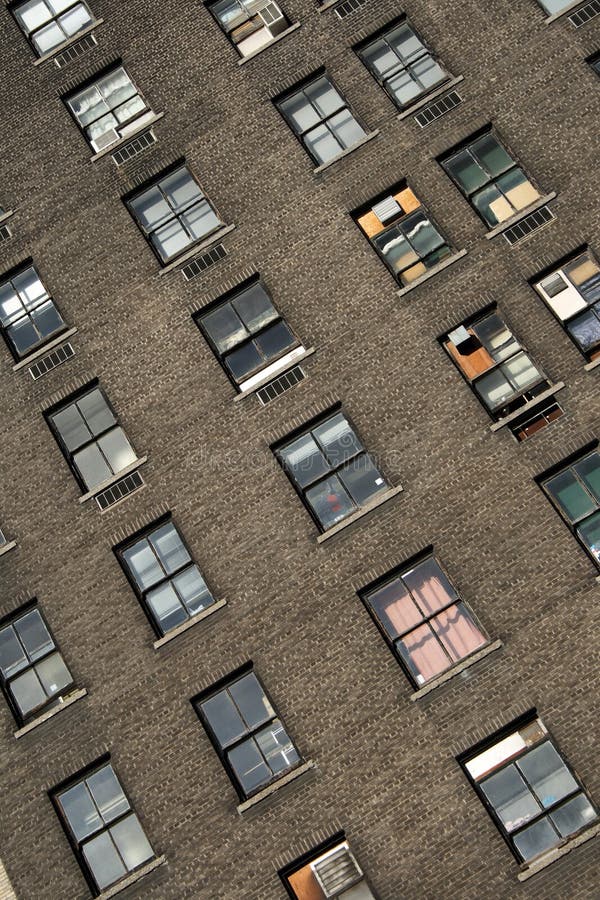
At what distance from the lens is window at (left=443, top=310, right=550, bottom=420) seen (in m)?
21.9

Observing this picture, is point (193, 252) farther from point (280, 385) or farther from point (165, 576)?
point (165, 576)

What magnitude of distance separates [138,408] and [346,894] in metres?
10.5

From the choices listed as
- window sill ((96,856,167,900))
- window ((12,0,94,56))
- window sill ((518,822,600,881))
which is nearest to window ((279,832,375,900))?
window sill ((96,856,167,900))

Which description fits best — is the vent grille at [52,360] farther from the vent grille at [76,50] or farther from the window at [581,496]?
the window at [581,496]

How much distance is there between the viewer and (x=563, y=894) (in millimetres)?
19141

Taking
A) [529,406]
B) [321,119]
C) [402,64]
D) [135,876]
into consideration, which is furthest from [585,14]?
[135,876]

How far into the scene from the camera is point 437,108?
2428 cm

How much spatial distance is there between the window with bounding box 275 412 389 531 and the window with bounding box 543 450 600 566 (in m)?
3.32

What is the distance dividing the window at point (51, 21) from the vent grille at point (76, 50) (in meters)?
0.34

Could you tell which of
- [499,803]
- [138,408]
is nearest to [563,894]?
[499,803]

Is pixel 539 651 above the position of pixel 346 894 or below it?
above

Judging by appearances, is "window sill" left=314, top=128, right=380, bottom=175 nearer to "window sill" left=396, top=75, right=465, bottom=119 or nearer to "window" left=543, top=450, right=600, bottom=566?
"window sill" left=396, top=75, right=465, bottom=119

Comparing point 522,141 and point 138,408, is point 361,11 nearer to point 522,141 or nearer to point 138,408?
point 522,141

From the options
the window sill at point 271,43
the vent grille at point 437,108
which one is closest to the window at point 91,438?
the window sill at point 271,43
